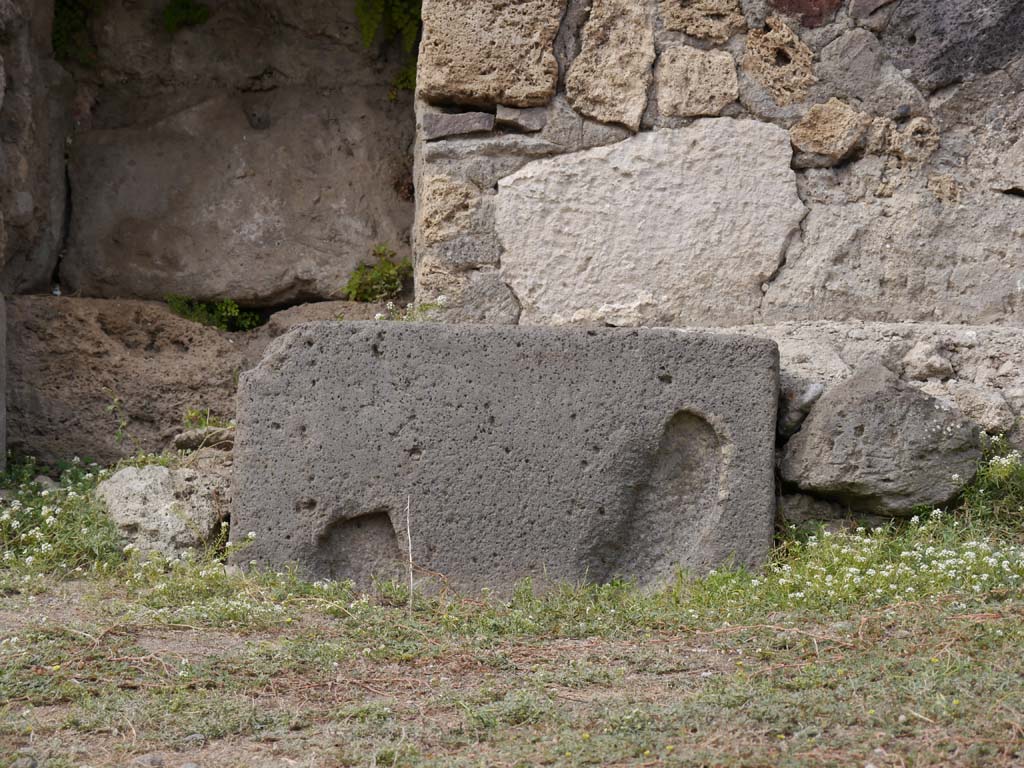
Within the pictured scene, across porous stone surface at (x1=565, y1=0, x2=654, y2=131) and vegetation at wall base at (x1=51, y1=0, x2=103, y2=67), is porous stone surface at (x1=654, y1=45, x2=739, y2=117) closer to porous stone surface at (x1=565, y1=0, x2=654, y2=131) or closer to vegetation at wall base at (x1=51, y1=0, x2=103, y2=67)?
porous stone surface at (x1=565, y1=0, x2=654, y2=131)

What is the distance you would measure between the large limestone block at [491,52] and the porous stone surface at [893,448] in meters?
1.49

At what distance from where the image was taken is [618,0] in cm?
428

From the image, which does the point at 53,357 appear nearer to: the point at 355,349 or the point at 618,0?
the point at 355,349

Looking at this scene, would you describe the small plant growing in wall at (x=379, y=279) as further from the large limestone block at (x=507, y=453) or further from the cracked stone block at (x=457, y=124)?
the large limestone block at (x=507, y=453)

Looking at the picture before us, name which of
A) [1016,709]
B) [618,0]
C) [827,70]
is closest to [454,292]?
[618,0]

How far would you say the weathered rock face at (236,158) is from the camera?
5156 mm

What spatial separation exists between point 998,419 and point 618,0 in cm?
189

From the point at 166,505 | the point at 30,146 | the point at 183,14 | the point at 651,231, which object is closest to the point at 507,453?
the point at 651,231

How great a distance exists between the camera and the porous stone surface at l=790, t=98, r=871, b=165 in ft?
13.9

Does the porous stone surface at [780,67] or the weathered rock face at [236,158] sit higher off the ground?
the porous stone surface at [780,67]

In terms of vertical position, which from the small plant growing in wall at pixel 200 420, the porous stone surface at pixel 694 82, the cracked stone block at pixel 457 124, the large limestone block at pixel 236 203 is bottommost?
the small plant growing in wall at pixel 200 420

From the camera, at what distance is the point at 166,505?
159 inches

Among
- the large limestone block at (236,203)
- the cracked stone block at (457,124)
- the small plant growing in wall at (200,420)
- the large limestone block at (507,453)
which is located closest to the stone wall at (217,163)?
the large limestone block at (236,203)

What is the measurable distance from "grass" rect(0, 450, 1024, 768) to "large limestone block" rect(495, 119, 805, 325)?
0.92 metres
